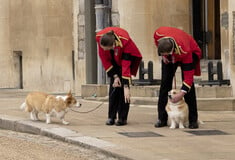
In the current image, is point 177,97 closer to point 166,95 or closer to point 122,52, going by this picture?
point 166,95

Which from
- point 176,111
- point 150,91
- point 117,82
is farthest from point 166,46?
point 150,91

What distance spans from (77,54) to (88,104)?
13.2 feet

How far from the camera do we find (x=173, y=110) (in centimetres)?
1258

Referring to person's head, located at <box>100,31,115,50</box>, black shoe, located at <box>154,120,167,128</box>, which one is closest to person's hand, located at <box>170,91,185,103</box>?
black shoe, located at <box>154,120,167,128</box>

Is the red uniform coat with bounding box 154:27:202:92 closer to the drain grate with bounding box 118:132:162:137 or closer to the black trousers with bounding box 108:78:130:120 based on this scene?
the drain grate with bounding box 118:132:162:137

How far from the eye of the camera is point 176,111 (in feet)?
41.2

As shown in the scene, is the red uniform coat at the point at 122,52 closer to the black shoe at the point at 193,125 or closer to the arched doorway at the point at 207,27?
the black shoe at the point at 193,125

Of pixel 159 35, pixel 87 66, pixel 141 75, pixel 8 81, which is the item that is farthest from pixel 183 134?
pixel 8 81

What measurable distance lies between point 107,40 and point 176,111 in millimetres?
1542

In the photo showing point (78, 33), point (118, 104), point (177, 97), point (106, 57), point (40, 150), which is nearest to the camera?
point (40, 150)

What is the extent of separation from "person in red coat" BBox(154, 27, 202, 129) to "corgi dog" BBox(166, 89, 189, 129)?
13 centimetres

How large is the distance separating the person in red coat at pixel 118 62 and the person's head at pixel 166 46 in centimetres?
90

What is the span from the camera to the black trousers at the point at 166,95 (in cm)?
1269

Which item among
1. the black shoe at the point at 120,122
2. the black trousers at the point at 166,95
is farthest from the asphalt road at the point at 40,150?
the black trousers at the point at 166,95
